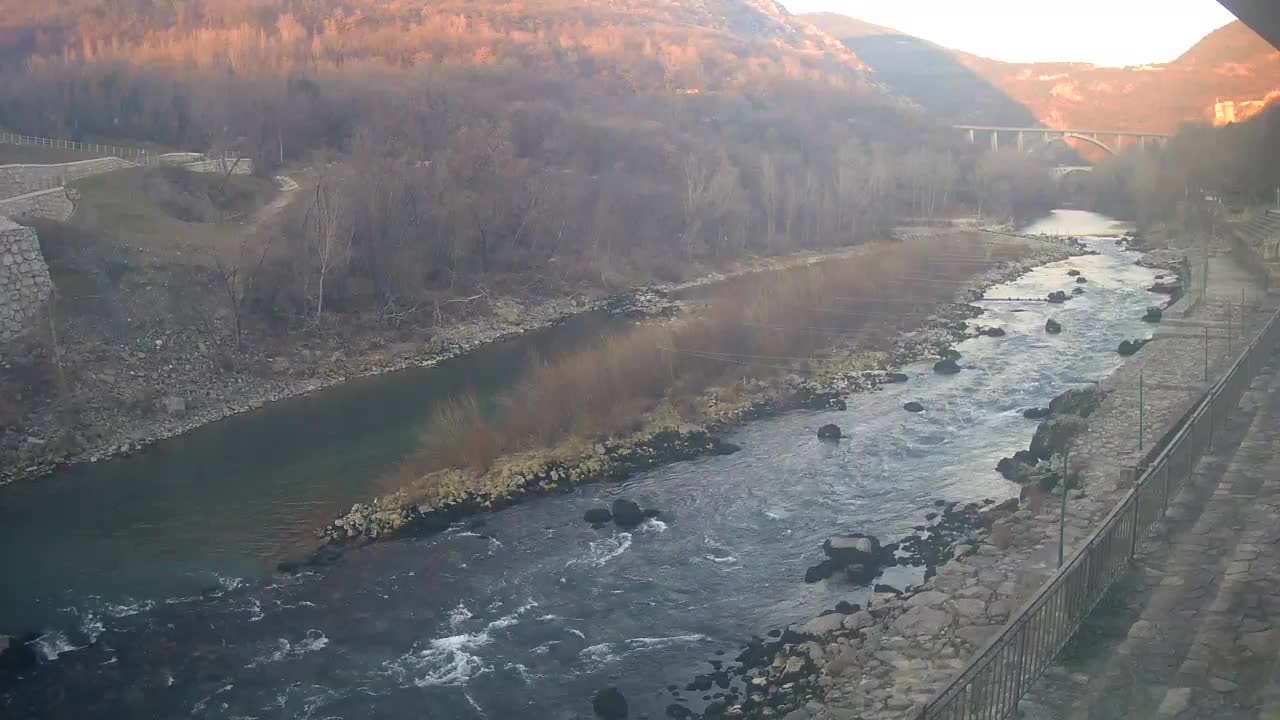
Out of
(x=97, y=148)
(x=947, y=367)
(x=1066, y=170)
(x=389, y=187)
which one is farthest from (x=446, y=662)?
(x=1066, y=170)

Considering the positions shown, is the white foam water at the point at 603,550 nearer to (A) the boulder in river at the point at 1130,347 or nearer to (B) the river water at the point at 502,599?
Answer: (B) the river water at the point at 502,599

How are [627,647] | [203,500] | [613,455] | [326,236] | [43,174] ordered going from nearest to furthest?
[627,647]
[203,500]
[613,455]
[326,236]
[43,174]

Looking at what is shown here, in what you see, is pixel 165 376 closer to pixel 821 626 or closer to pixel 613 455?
pixel 613 455

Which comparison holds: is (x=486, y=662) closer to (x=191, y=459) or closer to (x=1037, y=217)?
(x=191, y=459)

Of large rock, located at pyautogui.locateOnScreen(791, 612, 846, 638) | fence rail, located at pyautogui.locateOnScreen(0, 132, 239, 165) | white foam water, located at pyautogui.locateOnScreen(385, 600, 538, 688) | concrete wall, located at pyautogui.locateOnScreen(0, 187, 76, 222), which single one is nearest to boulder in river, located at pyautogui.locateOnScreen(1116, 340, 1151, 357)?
large rock, located at pyautogui.locateOnScreen(791, 612, 846, 638)

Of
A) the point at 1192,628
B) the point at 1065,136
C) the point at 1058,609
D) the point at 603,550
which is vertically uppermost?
the point at 1065,136

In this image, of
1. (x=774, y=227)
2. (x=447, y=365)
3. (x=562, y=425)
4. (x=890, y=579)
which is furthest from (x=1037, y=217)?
(x=890, y=579)

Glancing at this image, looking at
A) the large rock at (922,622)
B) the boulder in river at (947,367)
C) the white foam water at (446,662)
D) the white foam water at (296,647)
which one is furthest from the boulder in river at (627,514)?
the boulder in river at (947,367)
